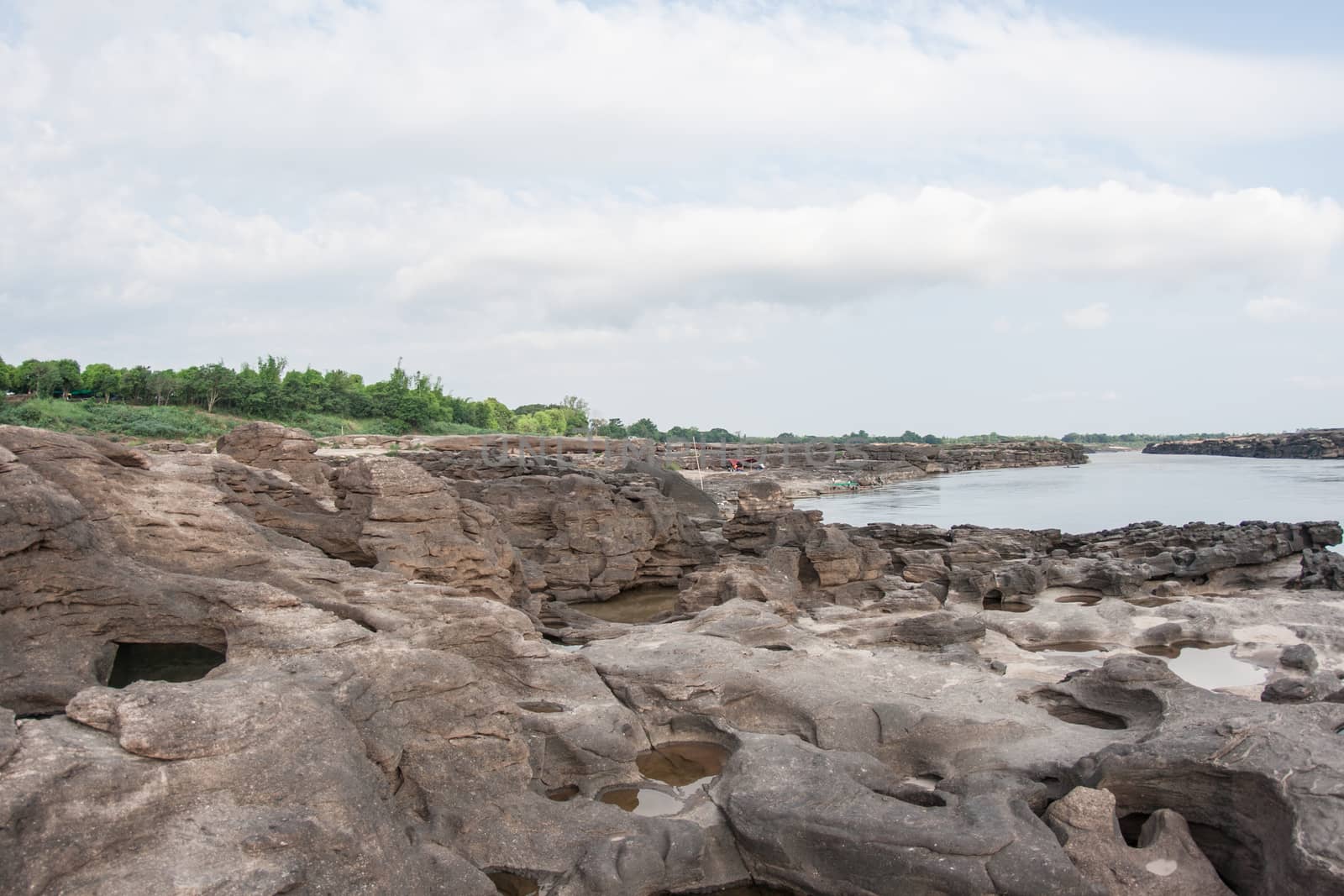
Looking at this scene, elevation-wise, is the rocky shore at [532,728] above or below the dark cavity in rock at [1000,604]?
above

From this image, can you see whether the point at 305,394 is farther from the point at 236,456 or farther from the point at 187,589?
the point at 187,589

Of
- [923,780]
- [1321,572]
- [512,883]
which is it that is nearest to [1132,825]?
[923,780]

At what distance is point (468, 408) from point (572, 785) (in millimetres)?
71601

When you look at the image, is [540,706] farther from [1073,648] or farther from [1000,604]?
[1000,604]

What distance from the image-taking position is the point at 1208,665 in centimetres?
1147

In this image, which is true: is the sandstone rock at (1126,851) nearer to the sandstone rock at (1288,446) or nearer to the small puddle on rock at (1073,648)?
the small puddle on rock at (1073,648)

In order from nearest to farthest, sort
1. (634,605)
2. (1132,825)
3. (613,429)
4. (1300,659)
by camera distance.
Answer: (1132,825) < (1300,659) < (634,605) < (613,429)

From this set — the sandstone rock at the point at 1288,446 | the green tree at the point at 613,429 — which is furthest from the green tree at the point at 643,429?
the sandstone rock at the point at 1288,446

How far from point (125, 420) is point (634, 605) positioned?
35.1 metres

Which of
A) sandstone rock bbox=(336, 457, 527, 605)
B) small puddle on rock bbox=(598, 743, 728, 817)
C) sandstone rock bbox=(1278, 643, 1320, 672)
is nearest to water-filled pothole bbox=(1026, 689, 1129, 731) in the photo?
small puddle on rock bbox=(598, 743, 728, 817)

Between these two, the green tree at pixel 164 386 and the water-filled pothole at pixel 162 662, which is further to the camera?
the green tree at pixel 164 386

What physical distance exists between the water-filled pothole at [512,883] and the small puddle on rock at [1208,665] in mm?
8259

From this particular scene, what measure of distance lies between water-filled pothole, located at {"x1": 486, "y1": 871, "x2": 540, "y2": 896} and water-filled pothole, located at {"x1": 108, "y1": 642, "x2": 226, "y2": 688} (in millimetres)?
3512

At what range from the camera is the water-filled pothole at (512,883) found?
5.96 meters
